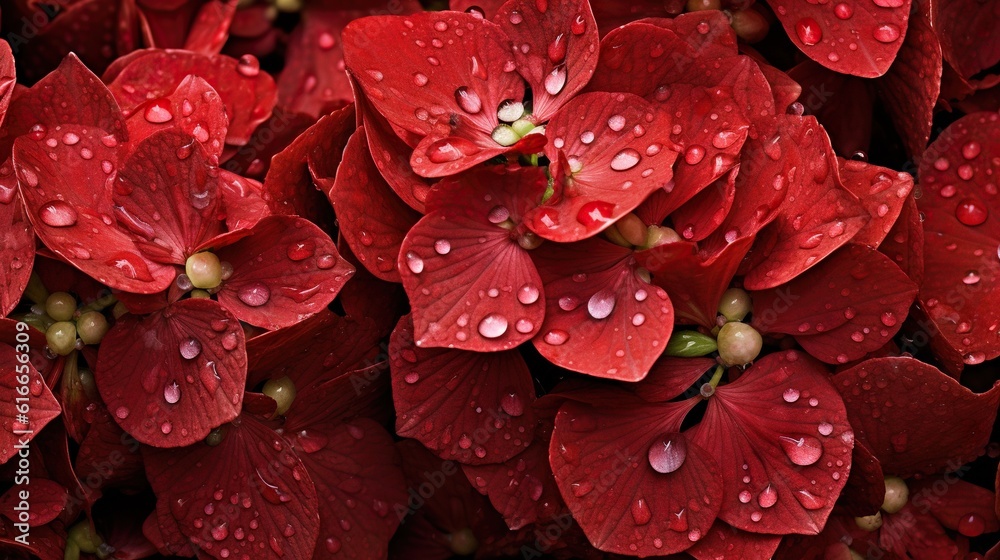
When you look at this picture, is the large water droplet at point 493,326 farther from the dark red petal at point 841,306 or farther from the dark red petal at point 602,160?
the dark red petal at point 841,306

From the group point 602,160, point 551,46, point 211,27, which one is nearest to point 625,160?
point 602,160

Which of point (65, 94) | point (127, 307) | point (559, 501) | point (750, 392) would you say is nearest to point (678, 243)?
point (750, 392)

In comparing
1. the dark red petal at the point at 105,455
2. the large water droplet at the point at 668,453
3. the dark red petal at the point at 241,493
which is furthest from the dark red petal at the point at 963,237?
the dark red petal at the point at 105,455

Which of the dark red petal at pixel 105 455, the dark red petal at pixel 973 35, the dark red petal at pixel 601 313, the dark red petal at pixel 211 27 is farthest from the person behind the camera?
the dark red petal at pixel 211 27

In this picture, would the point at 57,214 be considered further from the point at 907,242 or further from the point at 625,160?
the point at 907,242

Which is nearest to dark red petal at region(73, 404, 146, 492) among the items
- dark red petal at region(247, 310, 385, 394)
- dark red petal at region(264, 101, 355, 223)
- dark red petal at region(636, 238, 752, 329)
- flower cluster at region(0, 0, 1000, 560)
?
flower cluster at region(0, 0, 1000, 560)

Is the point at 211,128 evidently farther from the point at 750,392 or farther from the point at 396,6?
the point at 750,392

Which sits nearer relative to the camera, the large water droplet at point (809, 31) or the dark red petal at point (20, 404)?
the dark red petal at point (20, 404)

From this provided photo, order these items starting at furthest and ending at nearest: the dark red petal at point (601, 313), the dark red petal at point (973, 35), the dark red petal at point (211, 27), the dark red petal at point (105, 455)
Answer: the dark red petal at point (211, 27)
the dark red petal at point (973, 35)
the dark red petal at point (105, 455)
the dark red petal at point (601, 313)
